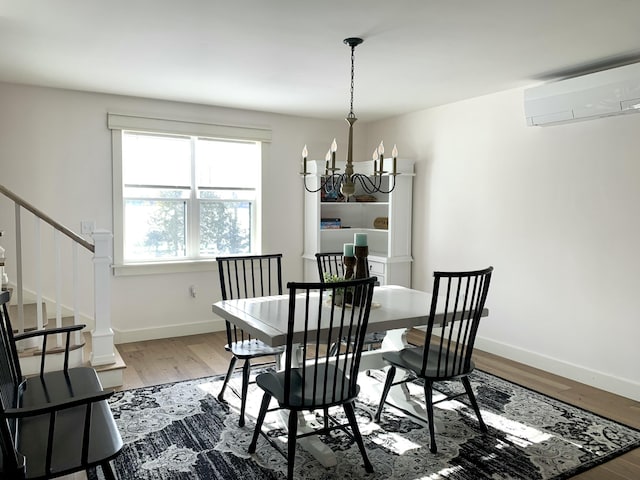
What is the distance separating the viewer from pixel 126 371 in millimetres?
3994

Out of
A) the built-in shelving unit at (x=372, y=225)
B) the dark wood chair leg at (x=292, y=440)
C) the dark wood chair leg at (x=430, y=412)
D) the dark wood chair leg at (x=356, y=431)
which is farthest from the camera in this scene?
the built-in shelving unit at (x=372, y=225)

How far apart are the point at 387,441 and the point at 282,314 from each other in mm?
932

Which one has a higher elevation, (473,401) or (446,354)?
(446,354)

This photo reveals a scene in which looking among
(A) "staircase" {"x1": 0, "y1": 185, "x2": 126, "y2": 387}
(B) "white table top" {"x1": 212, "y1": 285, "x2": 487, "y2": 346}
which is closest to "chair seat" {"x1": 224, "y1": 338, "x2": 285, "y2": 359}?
(B) "white table top" {"x1": 212, "y1": 285, "x2": 487, "y2": 346}

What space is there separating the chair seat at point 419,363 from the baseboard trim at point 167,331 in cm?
271

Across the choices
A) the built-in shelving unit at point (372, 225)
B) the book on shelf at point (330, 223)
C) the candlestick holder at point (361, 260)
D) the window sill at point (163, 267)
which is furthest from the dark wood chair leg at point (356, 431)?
the book on shelf at point (330, 223)

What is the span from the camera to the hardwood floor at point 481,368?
8.69ft

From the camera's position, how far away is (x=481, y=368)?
4.12m

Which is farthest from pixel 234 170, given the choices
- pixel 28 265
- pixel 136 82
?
pixel 28 265

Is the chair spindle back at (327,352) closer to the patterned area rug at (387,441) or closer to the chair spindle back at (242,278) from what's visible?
the patterned area rug at (387,441)

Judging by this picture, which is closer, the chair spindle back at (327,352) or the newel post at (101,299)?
the chair spindle back at (327,352)

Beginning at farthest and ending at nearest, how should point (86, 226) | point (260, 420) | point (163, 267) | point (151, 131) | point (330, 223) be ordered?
point (330, 223) → point (163, 267) → point (151, 131) → point (86, 226) → point (260, 420)

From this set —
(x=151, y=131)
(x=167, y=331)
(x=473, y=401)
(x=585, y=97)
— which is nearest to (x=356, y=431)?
(x=473, y=401)

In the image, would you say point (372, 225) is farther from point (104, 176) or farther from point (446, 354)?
point (446, 354)
